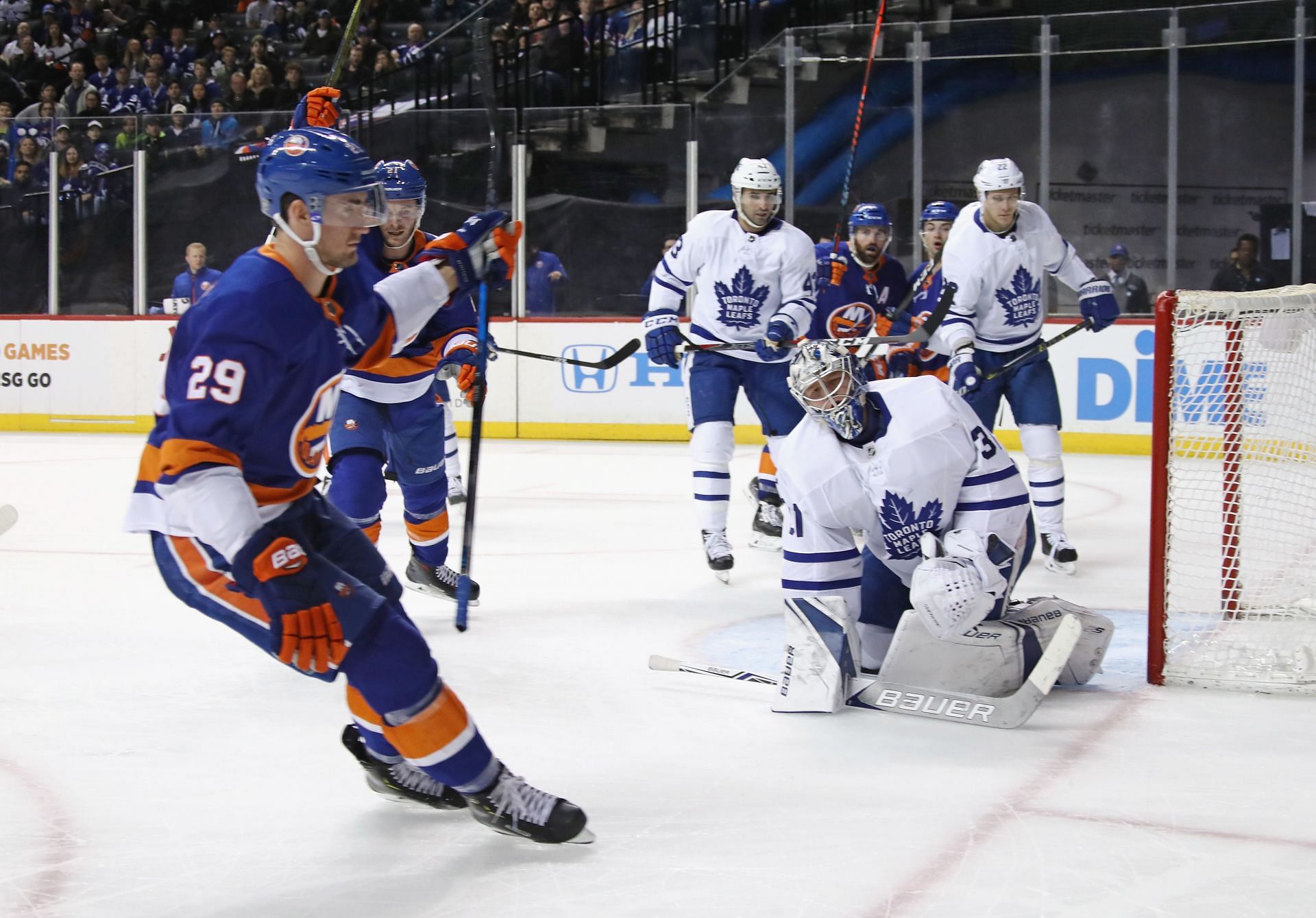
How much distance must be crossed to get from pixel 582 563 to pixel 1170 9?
564 cm

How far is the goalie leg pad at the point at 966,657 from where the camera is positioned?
2982mm

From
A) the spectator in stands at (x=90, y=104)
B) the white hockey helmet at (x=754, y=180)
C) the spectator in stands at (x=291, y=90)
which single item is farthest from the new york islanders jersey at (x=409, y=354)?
the spectator in stands at (x=90, y=104)

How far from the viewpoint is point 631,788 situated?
2.52 m

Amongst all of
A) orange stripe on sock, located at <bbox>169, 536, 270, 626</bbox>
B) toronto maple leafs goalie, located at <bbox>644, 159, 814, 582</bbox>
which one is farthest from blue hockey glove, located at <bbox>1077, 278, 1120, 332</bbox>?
orange stripe on sock, located at <bbox>169, 536, 270, 626</bbox>

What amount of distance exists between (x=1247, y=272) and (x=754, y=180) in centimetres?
464

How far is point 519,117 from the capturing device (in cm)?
933

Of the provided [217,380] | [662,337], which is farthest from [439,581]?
[217,380]

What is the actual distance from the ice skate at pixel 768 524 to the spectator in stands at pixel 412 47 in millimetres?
6628

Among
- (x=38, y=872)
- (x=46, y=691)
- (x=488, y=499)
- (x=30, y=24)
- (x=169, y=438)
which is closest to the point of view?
(x=169, y=438)

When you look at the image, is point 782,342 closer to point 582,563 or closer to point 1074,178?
point 582,563

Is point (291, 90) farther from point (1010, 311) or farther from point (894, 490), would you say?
point (894, 490)

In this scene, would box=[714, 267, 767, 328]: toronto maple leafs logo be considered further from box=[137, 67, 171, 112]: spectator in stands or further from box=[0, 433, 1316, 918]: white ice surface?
box=[137, 67, 171, 112]: spectator in stands

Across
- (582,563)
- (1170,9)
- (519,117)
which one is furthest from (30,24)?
(582,563)

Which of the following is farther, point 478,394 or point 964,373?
point 964,373
